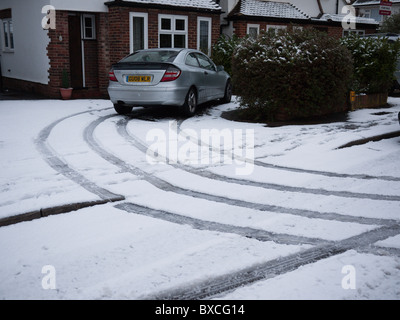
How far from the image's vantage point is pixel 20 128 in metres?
9.26

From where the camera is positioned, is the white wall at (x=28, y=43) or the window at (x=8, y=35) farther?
the window at (x=8, y=35)

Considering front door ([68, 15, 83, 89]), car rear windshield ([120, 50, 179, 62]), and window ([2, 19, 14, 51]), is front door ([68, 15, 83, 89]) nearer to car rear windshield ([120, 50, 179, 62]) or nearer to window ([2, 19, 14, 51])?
window ([2, 19, 14, 51])

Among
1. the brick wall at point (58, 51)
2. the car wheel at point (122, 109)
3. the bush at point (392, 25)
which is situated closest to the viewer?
the car wheel at point (122, 109)

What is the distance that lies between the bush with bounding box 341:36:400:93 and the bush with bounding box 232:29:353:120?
5.41 feet

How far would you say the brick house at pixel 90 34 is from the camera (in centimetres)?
1500

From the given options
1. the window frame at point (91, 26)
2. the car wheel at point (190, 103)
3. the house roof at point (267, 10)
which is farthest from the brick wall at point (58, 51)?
the house roof at point (267, 10)

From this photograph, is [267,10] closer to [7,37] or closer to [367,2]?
[7,37]

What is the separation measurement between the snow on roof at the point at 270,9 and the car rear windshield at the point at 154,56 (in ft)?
33.1

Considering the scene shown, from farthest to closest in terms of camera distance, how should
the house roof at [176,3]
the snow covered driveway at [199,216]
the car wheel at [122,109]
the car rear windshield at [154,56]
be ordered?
the house roof at [176,3], the car wheel at [122,109], the car rear windshield at [154,56], the snow covered driveway at [199,216]

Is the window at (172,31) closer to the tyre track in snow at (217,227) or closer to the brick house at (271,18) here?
the brick house at (271,18)

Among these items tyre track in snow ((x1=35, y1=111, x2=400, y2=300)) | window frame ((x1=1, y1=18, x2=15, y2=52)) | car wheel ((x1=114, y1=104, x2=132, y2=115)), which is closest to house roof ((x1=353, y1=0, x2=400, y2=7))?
window frame ((x1=1, y1=18, x2=15, y2=52))

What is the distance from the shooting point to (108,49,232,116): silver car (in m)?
10.0

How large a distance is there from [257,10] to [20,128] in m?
15.0

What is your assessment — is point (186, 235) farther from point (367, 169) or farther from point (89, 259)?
point (367, 169)
